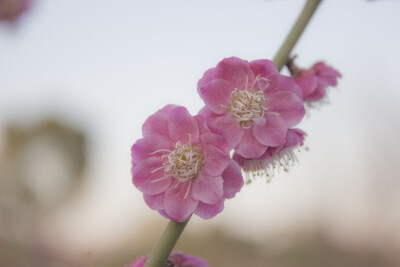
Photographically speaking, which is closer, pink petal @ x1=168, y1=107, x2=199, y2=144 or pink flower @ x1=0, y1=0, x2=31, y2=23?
pink petal @ x1=168, y1=107, x2=199, y2=144

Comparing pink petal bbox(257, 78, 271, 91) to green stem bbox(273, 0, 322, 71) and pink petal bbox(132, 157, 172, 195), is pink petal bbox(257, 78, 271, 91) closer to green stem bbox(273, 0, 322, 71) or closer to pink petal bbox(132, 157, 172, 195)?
green stem bbox(273, 0, 322, 71)

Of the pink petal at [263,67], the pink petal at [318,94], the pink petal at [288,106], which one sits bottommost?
the pink petal at [288,106]

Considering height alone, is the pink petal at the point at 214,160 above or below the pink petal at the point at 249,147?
below

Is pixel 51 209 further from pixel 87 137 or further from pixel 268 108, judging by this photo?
pixel 268 108

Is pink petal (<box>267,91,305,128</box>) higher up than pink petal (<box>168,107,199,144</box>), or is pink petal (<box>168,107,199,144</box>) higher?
pink petal (<box>267,91,305,128</box>)

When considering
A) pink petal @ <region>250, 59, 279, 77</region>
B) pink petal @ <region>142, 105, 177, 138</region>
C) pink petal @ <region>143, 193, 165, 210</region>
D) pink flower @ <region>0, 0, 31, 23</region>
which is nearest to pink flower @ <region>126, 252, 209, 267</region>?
pink petal @ <region>143, 193, 165, 210</region>

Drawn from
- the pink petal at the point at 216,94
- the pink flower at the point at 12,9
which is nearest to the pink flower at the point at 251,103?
the pink petal at the point at 216,94

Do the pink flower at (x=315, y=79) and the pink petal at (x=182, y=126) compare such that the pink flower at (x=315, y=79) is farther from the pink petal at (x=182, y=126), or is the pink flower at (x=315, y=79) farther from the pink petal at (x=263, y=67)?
the pink petal at (x=182, y=126)
